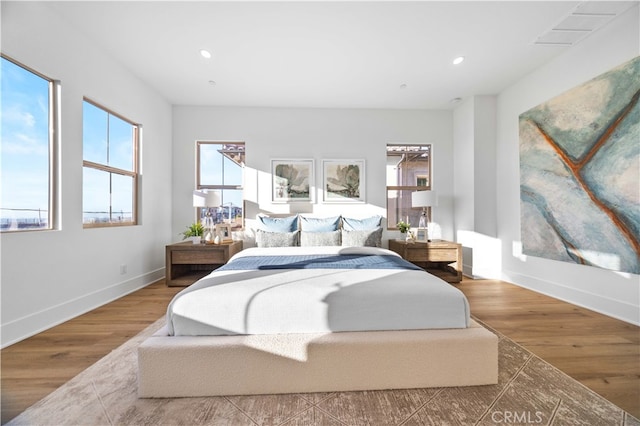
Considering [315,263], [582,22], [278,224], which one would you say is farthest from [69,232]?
[582,22]

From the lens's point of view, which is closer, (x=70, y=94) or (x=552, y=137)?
(x=70, y=94)

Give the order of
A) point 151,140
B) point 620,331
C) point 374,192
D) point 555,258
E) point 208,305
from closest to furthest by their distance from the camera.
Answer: point 208,305 → point 620,331 → point 555,258 → point 151,140 → point 374,192

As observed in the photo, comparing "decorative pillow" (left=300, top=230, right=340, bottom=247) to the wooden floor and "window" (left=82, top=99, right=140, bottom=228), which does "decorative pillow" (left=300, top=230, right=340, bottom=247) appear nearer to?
the wooden floor

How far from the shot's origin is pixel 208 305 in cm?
150

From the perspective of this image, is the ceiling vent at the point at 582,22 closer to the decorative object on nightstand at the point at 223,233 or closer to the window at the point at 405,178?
the window at the point at 405,178

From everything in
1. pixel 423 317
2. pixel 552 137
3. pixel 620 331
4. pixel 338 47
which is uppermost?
pixel 338 47

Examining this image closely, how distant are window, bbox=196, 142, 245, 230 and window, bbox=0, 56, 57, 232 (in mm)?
2023

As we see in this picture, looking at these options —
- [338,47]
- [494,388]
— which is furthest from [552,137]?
[494,388]

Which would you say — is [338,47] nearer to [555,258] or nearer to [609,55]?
[609,55]

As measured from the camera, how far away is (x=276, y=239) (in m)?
3.53

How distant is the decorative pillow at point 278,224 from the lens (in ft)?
12.2

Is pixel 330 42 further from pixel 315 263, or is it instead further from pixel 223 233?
pixel 223 233

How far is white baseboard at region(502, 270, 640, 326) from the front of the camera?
7.95 ft

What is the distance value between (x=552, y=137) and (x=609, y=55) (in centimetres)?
84
